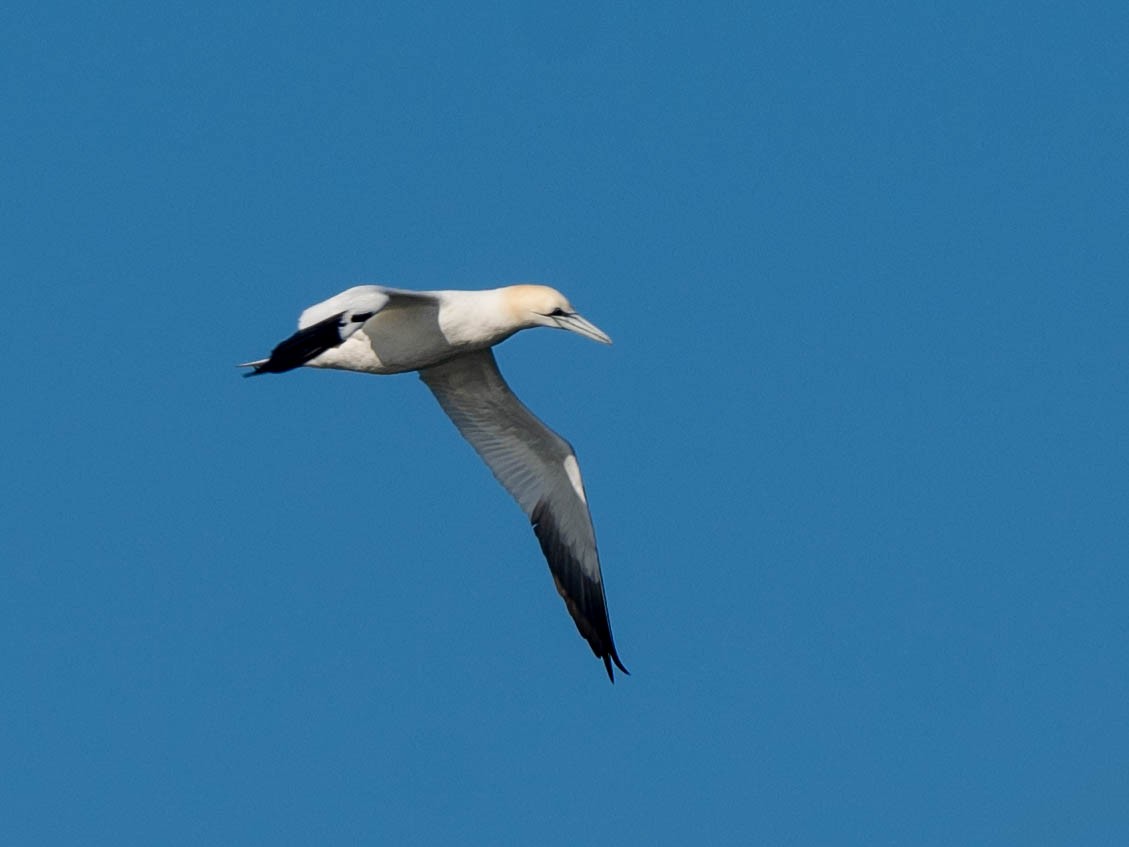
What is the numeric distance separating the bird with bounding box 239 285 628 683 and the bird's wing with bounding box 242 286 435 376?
0.31 metres

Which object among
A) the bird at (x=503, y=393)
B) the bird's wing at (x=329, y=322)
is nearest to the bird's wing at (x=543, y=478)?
the bird at (x=503, y=393)

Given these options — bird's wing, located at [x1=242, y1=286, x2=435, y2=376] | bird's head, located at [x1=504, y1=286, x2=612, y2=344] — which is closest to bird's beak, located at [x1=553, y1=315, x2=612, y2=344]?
bird's head, located at [x1=504, y1=286, x2=612, y2=344]

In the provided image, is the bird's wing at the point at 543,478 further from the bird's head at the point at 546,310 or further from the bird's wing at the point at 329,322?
the bird's wing at the point at 329,322

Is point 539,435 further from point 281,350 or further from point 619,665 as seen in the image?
point 281,350

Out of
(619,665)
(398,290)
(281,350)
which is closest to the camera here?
(281,350)

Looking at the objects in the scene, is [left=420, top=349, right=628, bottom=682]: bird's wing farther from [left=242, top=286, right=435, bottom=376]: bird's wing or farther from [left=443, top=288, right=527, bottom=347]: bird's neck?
[left=242, top=286, right=435, bottom=376]: bird's wing

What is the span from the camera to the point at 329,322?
13.5 m

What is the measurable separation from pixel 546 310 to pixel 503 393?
5.82 ft

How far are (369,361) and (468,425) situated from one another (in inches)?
78.5

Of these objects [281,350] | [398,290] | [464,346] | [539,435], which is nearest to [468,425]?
[539,435]

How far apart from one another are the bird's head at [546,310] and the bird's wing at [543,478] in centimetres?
162

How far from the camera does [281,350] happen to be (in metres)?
13.2

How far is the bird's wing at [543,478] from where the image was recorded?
1709cm

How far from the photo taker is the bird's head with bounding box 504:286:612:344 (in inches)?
605
